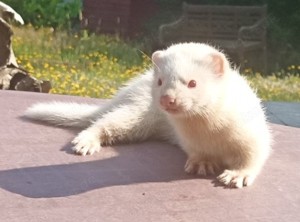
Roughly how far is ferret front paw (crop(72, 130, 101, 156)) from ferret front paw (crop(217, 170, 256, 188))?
0.59 meters

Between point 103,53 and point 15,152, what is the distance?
21.7 ft

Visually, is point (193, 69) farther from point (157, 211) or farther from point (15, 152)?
point (15, 152)

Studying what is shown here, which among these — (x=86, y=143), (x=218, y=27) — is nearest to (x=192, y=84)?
(x=86, y=143)

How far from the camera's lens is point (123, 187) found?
8.23ft

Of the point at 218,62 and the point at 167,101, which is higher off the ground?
the point at 218,62

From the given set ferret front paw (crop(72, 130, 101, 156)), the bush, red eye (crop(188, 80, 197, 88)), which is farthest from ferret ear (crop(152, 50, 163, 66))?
the bush

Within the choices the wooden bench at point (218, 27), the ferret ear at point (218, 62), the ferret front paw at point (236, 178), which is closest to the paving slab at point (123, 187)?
the ferret front paw at point (236, 178)

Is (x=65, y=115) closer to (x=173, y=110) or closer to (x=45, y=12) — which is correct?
(x=173, y=110)

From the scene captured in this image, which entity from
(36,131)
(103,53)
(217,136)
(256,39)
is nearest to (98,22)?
(103,53)

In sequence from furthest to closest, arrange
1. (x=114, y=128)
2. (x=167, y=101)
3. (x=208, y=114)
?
(x=114, y=128), (x=208, y=114), (x=167, y=101)

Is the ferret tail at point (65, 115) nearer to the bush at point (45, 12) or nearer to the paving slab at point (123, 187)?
the paving slab at point (123, 187)

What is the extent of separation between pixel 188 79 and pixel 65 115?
1049 millimetres

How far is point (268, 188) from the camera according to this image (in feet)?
8.58

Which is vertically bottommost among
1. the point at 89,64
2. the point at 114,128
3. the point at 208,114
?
the point at 89,64
